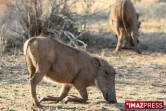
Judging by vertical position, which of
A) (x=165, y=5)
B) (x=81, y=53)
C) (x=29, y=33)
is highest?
(x=165, y=5)

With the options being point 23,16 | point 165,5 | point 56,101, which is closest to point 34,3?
point 23,16

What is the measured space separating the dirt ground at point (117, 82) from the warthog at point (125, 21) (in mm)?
392

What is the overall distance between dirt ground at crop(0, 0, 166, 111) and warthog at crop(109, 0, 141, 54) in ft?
1.29

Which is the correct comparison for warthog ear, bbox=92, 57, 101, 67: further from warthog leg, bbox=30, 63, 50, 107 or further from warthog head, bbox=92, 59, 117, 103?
warthog leg, bbox=30, 63, 50, 107

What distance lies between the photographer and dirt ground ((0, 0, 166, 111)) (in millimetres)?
8312

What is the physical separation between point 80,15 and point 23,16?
157 centimetres

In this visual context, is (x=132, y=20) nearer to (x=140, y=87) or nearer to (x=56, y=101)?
(x=140, y=87)

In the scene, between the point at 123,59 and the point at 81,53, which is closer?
the point at 81,53

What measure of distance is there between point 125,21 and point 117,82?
392cm

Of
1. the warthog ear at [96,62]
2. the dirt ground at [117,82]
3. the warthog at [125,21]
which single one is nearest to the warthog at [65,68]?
the warthog ear at [96,62]

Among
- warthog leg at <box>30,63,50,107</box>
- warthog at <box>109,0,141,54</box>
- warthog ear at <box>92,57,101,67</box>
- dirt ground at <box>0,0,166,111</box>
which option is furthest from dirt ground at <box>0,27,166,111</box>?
warthog ear at <box>92,57,101,67</box>

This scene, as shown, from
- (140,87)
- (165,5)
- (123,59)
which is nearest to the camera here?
(140,87)

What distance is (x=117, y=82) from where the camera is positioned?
406 inches

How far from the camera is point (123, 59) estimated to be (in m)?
13.1
